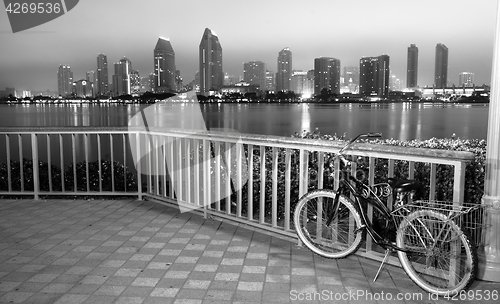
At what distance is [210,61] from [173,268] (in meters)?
16.1

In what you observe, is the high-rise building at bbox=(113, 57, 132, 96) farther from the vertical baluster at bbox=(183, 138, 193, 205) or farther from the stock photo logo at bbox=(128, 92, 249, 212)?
the vertical baluster at bbox=(183, 138, 193, 205)

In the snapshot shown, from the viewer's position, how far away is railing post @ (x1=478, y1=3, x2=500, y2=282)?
318cm

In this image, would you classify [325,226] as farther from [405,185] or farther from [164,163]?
[164,163]

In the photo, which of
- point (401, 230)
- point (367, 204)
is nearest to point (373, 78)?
point (367, 204)

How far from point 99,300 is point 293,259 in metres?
1.75

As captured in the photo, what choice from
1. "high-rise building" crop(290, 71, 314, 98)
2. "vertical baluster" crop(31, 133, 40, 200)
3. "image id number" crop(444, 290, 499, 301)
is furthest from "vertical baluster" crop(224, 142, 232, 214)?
"high-rise building" crop(290, 71, 314, 98)

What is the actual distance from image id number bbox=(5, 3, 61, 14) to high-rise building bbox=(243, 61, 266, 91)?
3918 centimetres

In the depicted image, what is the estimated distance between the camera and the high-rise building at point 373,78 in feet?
160

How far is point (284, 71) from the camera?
49.3m

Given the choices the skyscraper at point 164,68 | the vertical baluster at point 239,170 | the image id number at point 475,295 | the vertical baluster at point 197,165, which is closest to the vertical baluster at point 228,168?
the vertical baluster at point 239,170

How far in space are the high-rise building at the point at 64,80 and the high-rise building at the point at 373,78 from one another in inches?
1554

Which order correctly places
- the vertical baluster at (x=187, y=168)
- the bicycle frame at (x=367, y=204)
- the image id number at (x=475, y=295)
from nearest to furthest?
the image id number at (x=475, y=295) → the bicycle frame at (x=367, y=204) → the vertical baluster at (x=187, y=168)

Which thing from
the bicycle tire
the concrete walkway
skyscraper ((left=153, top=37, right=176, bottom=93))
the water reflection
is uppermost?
skyscraper ((left=153, top=37, right=176, bottom=93))

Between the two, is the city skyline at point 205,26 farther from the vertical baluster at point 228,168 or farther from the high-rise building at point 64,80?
the high-rise building at point 64,80
